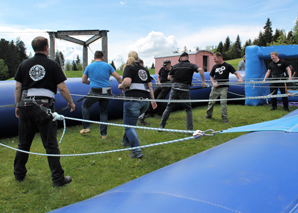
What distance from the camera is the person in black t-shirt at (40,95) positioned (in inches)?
108

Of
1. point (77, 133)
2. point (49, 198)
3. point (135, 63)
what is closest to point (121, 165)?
point (49, 198)

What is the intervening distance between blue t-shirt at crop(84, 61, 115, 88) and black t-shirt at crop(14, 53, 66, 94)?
195 cm

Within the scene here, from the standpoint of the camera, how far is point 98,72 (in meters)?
4.78

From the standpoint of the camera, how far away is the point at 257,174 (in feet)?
4.02

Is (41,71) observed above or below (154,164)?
above

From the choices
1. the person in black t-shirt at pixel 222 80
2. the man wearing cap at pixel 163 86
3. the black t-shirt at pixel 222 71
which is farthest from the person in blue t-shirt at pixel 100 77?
the black t-shirt at pixel 222 71

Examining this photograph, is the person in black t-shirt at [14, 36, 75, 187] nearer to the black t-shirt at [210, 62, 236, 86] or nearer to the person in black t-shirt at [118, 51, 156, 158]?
the person in black t-shirt at [118, 51, 156, 158]

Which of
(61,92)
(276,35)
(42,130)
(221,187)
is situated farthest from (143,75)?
(276,35)

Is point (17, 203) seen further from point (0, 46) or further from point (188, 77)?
point (0, 46)

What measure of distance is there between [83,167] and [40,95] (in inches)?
52.4

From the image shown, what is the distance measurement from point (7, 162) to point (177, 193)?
141 inches

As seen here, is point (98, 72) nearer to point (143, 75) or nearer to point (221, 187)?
point (143, 75)

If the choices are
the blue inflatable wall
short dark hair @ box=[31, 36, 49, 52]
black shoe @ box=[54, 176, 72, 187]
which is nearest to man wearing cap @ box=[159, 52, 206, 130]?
black shoe @ box=[54, 176, 72, 187]

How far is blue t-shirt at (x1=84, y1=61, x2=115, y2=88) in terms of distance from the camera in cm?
476
